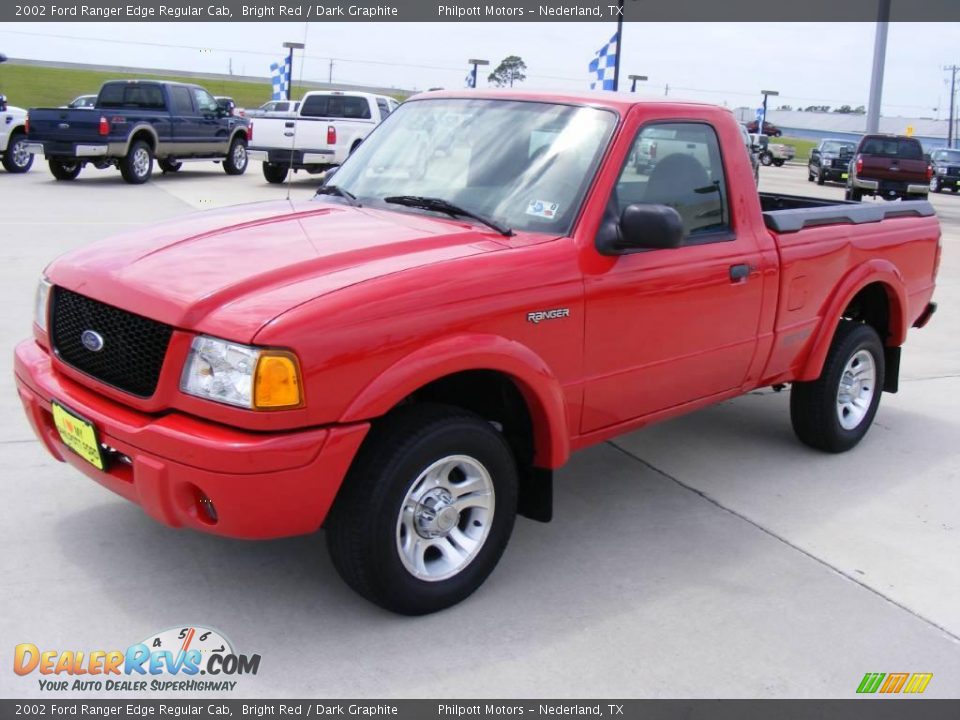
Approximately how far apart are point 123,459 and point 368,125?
57.8 ft

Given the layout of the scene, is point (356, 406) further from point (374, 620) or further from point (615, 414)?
point (615, 414)

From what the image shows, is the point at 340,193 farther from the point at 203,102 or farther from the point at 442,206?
the point at 203,102

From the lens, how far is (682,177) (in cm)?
436

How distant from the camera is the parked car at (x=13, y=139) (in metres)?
19.1

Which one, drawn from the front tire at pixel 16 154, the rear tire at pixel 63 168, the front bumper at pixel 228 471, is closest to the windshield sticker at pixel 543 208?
the front bumper at pixel 228 471

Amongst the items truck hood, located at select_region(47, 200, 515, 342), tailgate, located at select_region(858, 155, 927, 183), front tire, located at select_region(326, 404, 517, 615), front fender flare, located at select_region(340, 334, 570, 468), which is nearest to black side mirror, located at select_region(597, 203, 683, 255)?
truck hood, located at select_region(47, 200, 515, 342)

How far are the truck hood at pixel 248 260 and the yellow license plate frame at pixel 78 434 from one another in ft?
1.35

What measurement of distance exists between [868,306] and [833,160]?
28.5m

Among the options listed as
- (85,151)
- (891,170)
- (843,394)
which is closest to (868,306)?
(843,394)

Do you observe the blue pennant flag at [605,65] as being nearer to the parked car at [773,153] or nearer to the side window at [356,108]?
the side window at [356,108]

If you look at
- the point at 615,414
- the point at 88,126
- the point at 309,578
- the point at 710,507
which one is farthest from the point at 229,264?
the point at 88,126

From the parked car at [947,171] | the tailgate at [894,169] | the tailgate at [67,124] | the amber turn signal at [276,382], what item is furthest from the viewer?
the parked car at [947,171]

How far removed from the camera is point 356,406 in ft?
10.1

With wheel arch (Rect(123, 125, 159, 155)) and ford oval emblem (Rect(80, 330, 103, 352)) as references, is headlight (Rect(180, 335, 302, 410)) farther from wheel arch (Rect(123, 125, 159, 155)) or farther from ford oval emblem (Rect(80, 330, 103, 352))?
wheel arch (Rect(123, 125, 159, 155))
